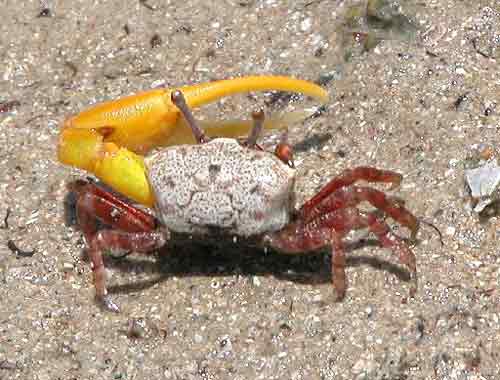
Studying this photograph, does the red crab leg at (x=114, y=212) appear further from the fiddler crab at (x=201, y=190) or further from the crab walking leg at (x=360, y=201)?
the crab walking leg at (x=360, y=201)

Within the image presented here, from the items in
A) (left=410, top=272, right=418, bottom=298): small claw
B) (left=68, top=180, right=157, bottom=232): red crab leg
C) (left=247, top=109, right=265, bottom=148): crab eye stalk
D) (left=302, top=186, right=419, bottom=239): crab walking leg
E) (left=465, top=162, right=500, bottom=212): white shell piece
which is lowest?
(left=410, top=272, right=418, bottom=298): small claw

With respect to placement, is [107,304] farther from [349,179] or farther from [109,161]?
[349,179]

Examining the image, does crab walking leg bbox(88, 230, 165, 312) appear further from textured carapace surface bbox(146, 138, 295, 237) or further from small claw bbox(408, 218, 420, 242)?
small claw bbox(408, 218, 420, 242)

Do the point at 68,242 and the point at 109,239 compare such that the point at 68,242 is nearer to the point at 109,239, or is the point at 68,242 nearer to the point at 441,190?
the point at 109,239

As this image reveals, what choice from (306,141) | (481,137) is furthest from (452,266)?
(306,141)

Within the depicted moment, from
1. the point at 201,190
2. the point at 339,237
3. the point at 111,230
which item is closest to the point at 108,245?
the point at 111,230

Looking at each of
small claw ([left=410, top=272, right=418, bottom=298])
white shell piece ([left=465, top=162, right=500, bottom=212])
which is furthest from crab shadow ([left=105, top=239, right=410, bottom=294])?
white shell piece ([left=465, top=162, right=500, bottom=212])
